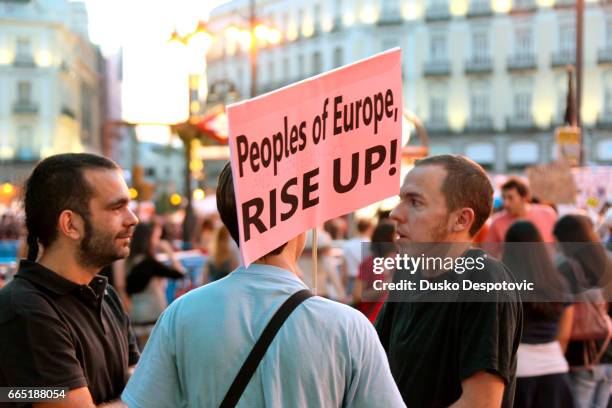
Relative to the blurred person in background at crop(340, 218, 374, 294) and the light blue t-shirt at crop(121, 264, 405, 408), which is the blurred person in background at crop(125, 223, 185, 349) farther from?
the light blue t-shirt at crop(121, 264, 405, 408)

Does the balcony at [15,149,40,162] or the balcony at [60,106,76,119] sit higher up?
the balcony at [60,106,76,119]

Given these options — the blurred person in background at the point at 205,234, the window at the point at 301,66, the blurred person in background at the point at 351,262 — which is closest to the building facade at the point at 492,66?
the window at the point at 301,66

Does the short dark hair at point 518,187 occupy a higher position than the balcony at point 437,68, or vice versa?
the short dark hair at point 518,187

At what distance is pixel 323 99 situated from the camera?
2.93m

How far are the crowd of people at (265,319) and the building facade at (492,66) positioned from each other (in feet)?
198

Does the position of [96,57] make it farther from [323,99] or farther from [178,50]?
[323,99]

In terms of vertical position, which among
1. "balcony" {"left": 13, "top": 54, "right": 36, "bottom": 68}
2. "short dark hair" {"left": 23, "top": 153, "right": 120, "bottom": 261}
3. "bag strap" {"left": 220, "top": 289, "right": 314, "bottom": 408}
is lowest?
"balcony" {"left": 13, "top": 54, "right": 36, "bottom": 68}

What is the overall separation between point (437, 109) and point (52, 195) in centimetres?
6537

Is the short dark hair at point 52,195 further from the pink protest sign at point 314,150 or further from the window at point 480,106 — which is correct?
the window at point 480,106

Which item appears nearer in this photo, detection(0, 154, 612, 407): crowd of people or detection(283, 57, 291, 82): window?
detection(0, 154, 612, 407): crowd of people

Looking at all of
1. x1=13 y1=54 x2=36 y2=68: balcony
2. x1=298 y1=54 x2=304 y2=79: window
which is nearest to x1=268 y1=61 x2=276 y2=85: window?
x1=298 y1=54 x2=304 y2=79: window

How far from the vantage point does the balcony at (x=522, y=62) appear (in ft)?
217

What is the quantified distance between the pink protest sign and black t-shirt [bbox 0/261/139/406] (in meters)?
0.67

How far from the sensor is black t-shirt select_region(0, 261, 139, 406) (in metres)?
2.94
